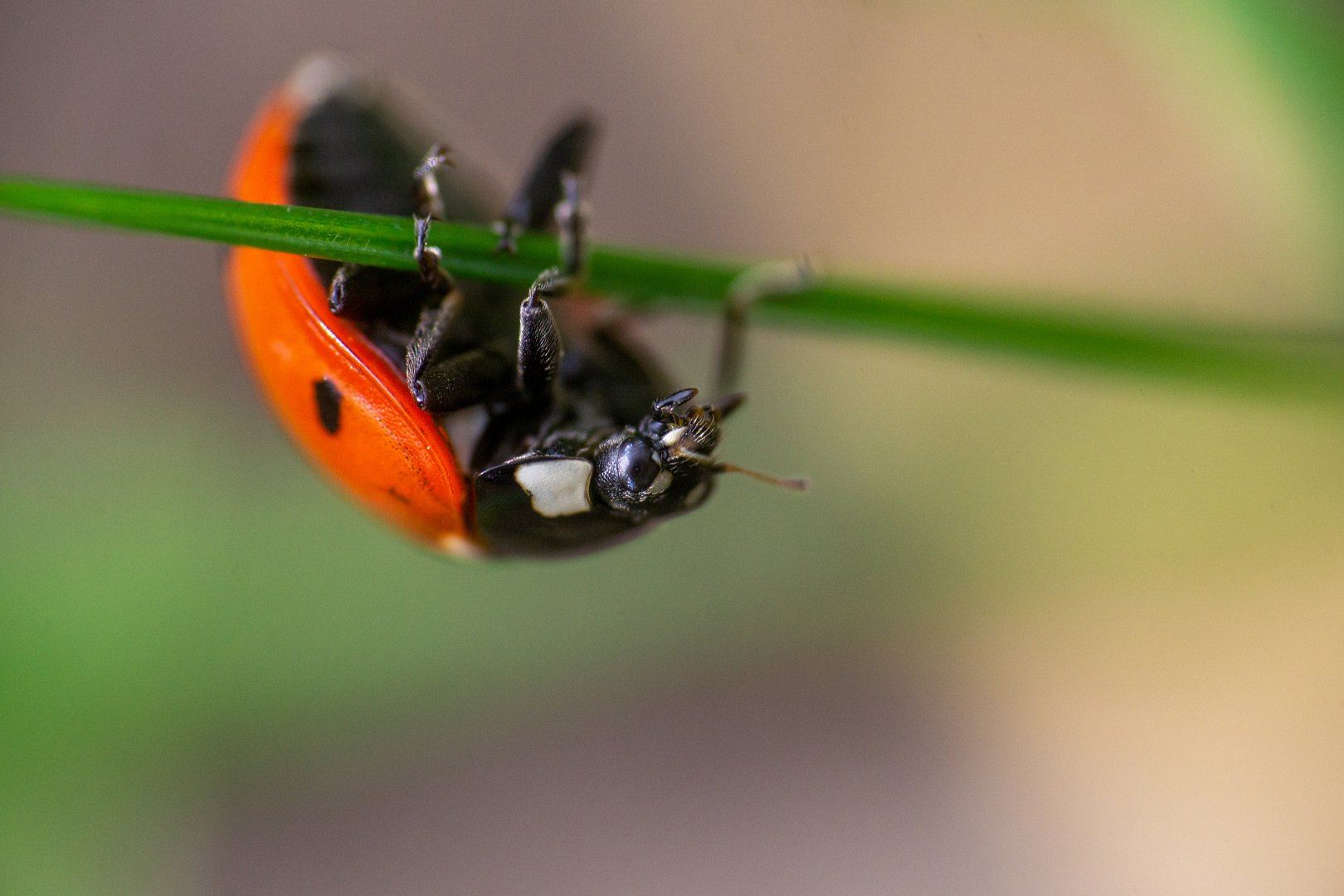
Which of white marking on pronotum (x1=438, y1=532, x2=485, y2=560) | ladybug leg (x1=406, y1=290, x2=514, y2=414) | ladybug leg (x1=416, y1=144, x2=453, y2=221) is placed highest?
ladybug leg (x1=416, y1=144, x2=453, y2=221)

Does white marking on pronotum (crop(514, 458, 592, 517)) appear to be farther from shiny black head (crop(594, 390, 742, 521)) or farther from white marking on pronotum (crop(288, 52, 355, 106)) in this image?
white marking on pronotum (crop(288, 52, 355, 106))

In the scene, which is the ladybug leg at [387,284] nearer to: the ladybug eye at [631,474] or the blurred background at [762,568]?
the ladybug eye at [631,474]

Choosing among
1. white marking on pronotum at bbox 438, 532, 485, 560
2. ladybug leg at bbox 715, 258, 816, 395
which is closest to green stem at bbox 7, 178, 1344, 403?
ladybug leg at bbox 715, 258, 816, 395

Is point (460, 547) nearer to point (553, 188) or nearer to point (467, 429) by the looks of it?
point (467, 429)

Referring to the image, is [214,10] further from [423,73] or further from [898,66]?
[898,66]

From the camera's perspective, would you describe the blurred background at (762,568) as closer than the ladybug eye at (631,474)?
No

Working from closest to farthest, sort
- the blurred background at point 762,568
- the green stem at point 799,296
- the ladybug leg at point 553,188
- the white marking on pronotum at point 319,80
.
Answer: the green stem at point 799,296 → the ladybug leg at point 553,188 → the white marking on pronotum at point 319,80 → the blurred background at point 762,568

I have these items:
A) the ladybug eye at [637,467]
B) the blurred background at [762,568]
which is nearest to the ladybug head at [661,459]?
the ladybug eye at [637,467]

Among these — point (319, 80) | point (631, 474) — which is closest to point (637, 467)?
point (631, 474)
